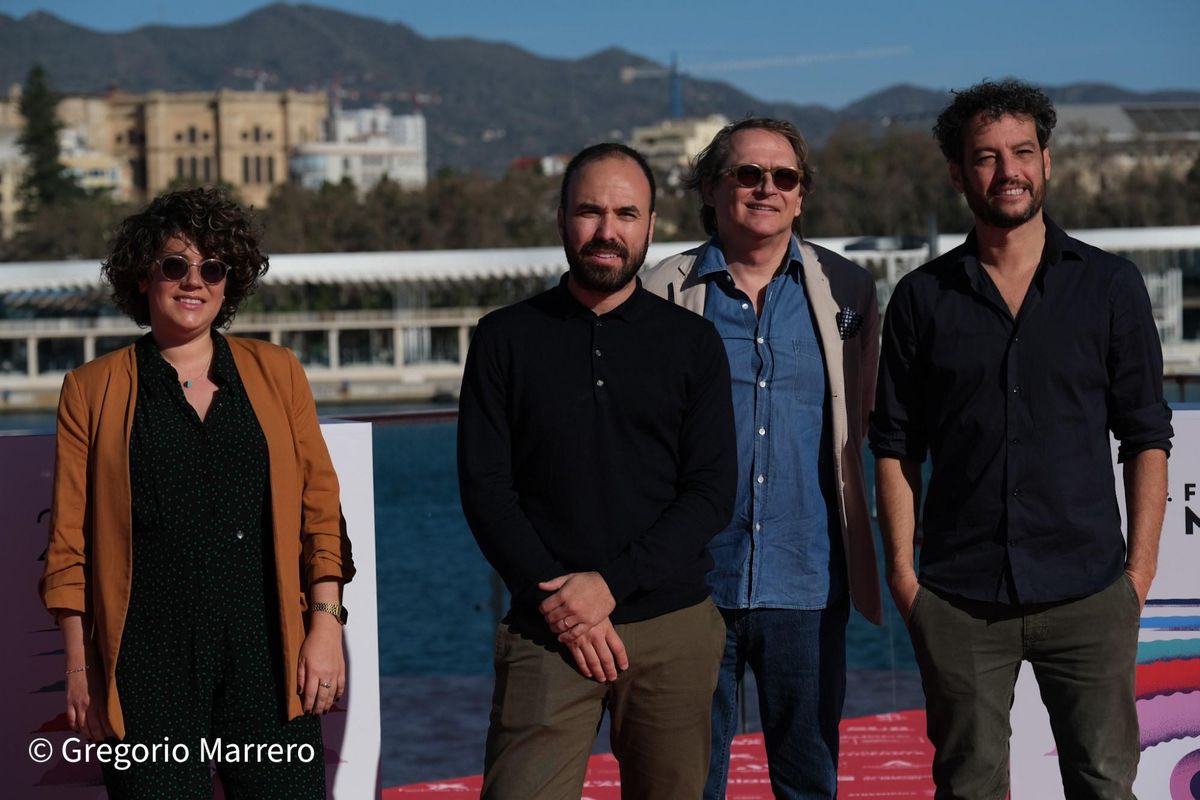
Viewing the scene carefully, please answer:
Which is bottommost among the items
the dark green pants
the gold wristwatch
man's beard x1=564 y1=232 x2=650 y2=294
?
the dark green pants

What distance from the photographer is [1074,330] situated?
8.27 feet

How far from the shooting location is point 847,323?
2801 millimetres

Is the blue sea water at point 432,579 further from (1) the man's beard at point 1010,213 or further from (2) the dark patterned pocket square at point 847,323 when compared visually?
(1) the man's beard at point 1010,213

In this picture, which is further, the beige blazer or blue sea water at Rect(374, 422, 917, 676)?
blue sea water at Rect(374, 422, 917, 676)

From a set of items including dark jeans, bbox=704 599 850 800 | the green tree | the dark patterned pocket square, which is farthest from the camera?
the green tree

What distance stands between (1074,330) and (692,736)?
0.85 meters

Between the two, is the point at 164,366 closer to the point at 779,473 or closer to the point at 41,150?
the point at 779,473

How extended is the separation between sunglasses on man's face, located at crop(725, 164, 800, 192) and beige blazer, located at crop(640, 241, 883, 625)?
14 cm

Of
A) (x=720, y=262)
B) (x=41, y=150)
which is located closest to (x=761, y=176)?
(x=720, y=262)

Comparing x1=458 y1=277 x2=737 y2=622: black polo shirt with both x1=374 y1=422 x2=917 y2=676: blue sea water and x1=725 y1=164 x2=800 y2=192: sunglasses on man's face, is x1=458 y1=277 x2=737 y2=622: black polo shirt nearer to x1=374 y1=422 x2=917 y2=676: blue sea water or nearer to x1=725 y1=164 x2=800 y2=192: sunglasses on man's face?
x1=725 y1=164 x2=800 y2=192: sunglasses on man's face

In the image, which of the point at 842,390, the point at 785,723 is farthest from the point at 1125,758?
the point at 842,390

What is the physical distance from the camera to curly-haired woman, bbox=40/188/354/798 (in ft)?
7.67

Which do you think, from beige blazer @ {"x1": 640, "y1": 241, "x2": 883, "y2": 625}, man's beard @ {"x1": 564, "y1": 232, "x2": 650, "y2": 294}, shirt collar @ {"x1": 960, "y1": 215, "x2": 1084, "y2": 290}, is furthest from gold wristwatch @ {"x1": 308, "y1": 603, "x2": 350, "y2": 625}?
shirt collar @ {"x1": 960, "y1": 215, "x2": 1084, "y2": 290}

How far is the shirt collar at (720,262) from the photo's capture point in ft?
9.30
